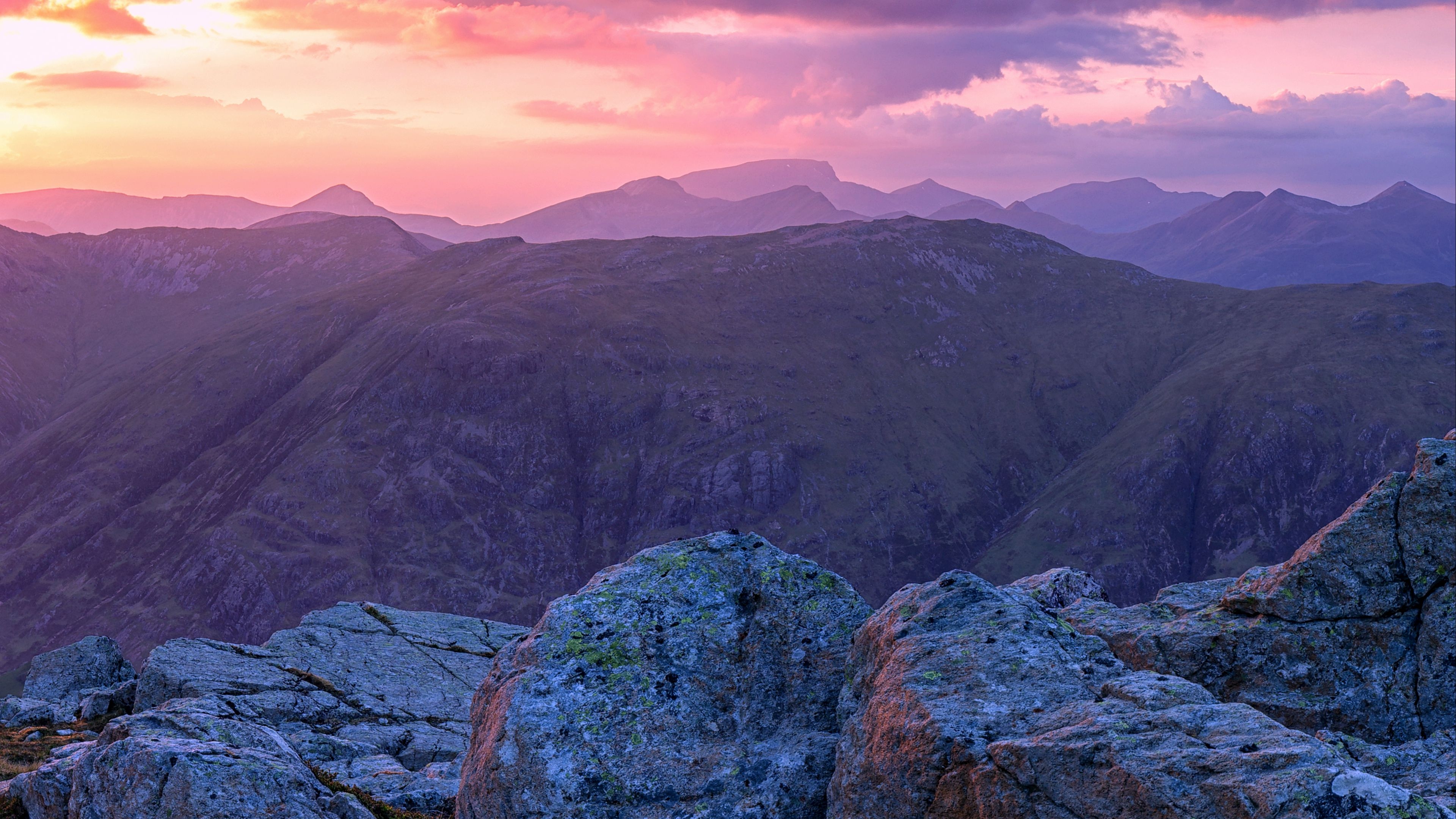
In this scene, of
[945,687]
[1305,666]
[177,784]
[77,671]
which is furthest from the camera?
[77,671]

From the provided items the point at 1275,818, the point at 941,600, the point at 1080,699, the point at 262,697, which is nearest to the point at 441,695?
the point at 262,697

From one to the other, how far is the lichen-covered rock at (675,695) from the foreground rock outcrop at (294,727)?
5.02 metres

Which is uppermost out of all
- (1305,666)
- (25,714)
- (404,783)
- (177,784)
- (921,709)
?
(921,709)

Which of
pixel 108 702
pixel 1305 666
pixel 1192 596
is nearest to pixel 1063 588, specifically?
pixel 1192 596

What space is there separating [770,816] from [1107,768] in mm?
7109

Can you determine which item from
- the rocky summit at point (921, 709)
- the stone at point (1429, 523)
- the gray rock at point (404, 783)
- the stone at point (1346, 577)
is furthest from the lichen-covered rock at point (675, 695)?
the stone at point (1429, 523)

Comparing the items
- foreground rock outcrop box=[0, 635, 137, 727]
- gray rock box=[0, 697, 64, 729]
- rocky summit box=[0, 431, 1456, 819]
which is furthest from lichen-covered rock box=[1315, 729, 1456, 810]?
gray rock box=[0, 697, 64, 729]

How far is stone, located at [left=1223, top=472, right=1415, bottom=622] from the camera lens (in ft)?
76.2

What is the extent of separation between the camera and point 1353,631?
22.9 meters

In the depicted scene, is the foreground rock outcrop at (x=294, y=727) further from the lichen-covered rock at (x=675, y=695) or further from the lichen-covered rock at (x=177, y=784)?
the lichen-covered rock at (x=675, y=695)

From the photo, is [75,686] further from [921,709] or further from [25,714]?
[921,709]

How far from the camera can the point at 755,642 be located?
74.9 ft

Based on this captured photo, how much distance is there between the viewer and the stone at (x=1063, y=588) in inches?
1282

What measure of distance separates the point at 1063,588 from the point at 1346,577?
11.0 meters
